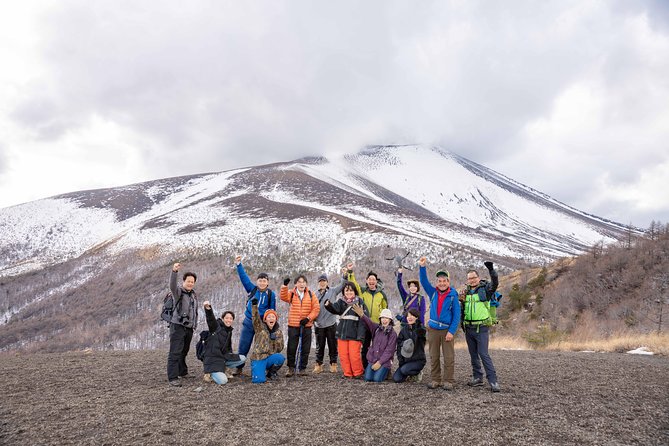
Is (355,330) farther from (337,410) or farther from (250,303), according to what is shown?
(337,410)

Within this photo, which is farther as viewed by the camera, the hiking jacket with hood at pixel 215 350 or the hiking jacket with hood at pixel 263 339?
the hiking jacket with hood at pixel 263 339

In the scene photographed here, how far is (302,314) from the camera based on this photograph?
9570mm

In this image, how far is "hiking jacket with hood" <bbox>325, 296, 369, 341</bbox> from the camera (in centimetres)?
924

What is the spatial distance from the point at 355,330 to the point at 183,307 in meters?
3.71

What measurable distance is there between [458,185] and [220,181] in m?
91.4

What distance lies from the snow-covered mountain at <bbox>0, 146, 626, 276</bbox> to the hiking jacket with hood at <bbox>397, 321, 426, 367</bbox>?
150 ft

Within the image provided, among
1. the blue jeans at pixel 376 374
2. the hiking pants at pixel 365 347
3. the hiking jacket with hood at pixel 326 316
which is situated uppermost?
the hiking jacket with hood at pixel 326 316

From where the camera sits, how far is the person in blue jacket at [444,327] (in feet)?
26.5

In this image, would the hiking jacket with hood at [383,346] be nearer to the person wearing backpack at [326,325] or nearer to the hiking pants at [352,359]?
the hiking pants at [352,359]

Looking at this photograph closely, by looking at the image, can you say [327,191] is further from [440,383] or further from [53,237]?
[440,383]

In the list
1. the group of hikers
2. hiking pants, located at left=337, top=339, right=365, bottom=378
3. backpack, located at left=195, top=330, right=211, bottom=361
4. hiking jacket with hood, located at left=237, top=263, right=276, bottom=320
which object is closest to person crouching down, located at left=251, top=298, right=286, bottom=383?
the group of hikers

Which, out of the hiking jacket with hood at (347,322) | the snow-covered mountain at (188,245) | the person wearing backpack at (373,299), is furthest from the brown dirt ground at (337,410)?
the snow-covered mountain at (188,245)

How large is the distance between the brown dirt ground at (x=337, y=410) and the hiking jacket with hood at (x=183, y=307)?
4.17 feet

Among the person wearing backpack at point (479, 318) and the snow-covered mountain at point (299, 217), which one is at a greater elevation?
the snow-covered mountain at point (299, 217)
